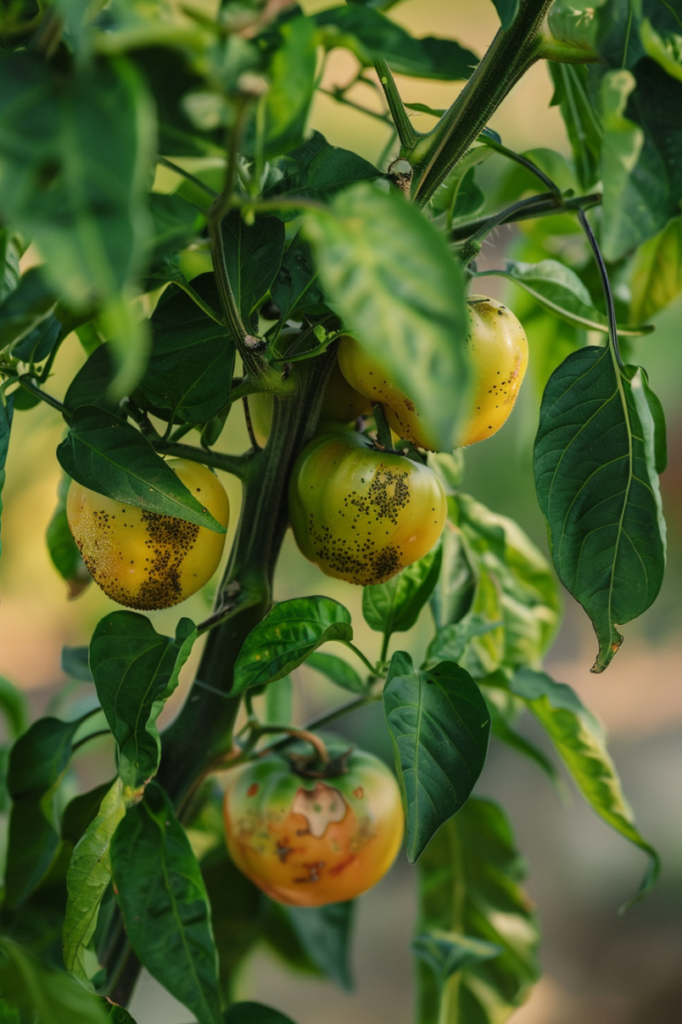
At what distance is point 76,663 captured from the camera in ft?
1.36

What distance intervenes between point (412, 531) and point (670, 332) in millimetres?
1101

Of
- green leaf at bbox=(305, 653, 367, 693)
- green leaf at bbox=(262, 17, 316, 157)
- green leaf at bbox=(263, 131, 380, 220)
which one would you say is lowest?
green leaf at bbox=(305, 653, 367, 693)

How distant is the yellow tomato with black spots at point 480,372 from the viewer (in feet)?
0.90

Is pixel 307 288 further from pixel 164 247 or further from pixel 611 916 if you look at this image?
pixel 611 916

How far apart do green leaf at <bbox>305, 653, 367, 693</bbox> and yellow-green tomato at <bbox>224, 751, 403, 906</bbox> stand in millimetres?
46

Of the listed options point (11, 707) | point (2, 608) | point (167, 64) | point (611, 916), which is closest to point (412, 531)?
point (167, 64)

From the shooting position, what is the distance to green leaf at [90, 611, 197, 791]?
0.25 meters

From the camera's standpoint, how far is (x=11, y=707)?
46cm

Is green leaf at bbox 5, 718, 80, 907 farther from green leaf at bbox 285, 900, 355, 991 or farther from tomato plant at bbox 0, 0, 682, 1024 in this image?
green leaf at bbox 285, 900, 355, 991

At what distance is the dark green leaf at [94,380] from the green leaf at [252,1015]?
0.85 feet

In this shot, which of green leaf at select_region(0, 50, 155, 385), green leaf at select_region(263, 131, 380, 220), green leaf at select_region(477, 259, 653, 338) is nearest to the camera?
green leaf at select_region(0, 50, 155, 385)

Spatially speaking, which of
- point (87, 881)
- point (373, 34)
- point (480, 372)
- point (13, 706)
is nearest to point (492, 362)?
point (480, 372)

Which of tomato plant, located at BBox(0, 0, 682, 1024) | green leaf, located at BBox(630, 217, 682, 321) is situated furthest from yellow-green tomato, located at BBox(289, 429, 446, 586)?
green leaf, located at BBox(630, 217, 682, 321)

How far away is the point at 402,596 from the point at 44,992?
0.68ft
